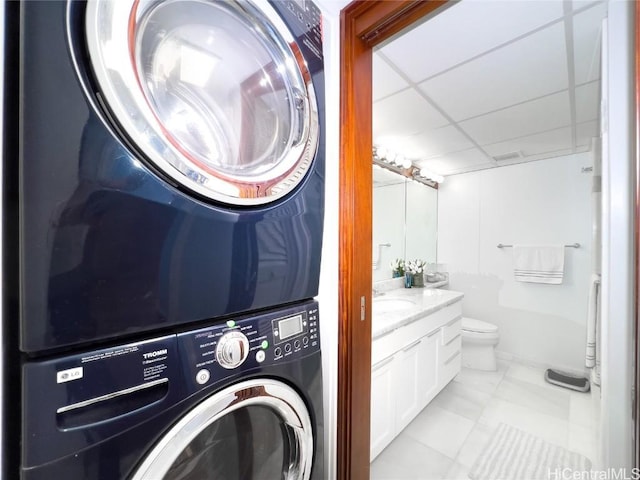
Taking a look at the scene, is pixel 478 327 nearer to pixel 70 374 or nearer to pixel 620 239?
pixel 620 239

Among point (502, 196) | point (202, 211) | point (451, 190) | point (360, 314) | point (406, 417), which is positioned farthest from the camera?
point (451, 190)

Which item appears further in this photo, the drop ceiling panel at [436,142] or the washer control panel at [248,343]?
the drop ceiling panel at [436,142]

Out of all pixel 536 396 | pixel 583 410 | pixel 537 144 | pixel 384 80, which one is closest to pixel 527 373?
pixel 536 396

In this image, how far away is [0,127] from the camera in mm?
373

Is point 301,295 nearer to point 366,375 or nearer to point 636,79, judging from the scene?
point 366,375

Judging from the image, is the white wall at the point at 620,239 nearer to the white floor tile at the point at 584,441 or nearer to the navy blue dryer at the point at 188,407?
the navy blue dryer at the point at 188,407

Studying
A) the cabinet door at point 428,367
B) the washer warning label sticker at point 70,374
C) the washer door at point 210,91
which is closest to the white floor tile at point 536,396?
the cabinet door at point 428,367

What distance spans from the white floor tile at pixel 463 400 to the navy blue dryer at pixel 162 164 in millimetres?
1992

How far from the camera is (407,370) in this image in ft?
5.28

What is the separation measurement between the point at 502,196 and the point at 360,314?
2904 mm

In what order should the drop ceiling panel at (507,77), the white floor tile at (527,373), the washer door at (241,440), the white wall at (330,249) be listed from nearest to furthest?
the washer door at (241,440), the white wall at (330,249), the drop ceiling panel at (507,77), the white floor tile at (527,373)

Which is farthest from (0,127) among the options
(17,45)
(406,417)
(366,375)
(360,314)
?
(406,417)

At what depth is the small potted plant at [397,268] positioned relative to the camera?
104 inches

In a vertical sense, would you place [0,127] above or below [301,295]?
above
